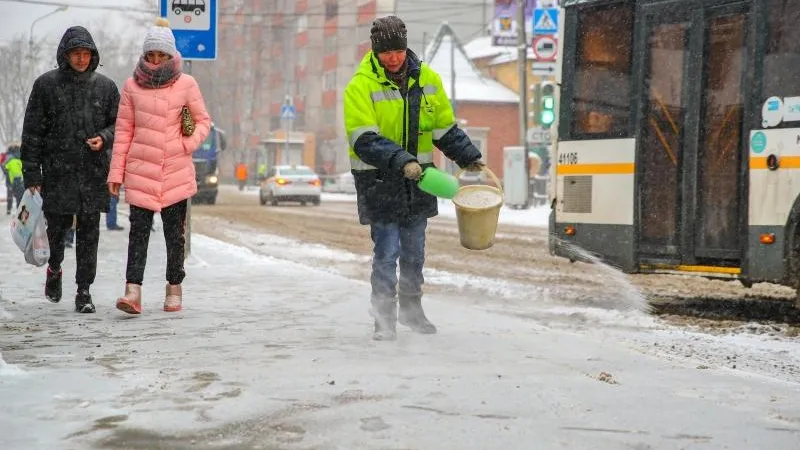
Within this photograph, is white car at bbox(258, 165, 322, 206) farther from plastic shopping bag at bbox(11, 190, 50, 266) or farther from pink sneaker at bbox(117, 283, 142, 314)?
pink sneaker at bbox(117, 283, 142, 314)

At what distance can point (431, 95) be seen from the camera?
6.70 m

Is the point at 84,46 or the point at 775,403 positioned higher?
the point at 84,46

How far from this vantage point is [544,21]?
28109 mm

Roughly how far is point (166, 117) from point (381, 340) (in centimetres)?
225

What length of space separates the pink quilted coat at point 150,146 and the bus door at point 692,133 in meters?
3.98

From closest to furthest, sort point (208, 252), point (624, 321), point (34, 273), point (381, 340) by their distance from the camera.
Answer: point (381, 340), point (624, 321), point (34, 273), point (208, 252)

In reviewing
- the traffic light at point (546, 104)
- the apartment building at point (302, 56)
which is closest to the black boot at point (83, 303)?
the traffic light at point (546, 104)

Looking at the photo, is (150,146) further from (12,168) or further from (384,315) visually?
(12,168)

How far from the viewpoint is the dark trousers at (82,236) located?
800 centimetres

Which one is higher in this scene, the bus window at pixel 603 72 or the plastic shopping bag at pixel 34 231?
the bus window at pixel 603 72

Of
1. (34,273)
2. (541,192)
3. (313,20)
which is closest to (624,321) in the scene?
(34,273)

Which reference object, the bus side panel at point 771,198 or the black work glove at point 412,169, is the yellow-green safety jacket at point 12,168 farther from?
the black work glove at point 412,169

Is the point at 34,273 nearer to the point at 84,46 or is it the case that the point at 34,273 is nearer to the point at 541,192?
the point at 84,46

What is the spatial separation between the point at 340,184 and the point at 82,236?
5442 centimetres
